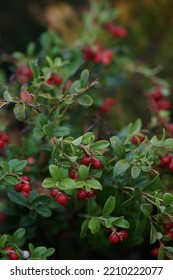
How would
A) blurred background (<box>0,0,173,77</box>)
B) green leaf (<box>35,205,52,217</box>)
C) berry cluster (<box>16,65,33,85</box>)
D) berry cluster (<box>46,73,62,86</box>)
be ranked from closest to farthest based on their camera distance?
1. green leaf (<box>35,205,52,217</box>)
2. berry cluster (<box>46,73,62,86</box>)
3. berry cluster (<box>16,65,33,85</box>)
4. blurred background (<box>0,0,173,77</box>)

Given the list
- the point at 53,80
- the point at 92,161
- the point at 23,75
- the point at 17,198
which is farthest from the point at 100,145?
the point at 23,75

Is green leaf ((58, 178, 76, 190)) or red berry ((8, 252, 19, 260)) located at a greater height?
green leaf ((58, 178, 76, 190))

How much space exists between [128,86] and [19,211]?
106cm

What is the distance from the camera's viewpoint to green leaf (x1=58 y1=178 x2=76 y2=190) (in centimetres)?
104

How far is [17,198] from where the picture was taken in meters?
1.21

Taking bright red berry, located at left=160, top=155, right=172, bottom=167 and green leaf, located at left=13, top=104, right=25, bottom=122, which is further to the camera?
bright red berry, located at left=160, top=155, right=172, bottom=167

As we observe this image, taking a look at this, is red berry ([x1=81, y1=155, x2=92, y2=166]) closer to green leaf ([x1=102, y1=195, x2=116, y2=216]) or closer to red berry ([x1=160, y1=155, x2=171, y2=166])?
green leaf ([x1=102, y1=195, x2=116, y2=216])

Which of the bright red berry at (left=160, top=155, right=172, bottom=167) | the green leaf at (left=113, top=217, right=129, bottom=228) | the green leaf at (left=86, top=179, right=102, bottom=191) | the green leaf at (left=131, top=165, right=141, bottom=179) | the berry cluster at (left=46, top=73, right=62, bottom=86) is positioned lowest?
the green leaf at (left=113, top=217, right=129, bottom=228)

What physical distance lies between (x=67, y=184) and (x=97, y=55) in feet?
2.56

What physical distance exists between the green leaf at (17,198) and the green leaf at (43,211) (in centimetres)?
4

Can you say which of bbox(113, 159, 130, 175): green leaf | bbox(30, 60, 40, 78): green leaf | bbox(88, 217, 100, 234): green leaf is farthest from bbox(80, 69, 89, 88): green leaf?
bbox(88, 217, 100, 234): green leaf

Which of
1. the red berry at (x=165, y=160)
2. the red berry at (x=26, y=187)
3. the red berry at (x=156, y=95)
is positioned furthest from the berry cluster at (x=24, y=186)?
the red berry at (x=156, y=95)

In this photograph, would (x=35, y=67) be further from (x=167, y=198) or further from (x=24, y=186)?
(x=167, y=198)

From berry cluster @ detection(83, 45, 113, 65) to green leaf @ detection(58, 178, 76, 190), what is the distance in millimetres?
741
